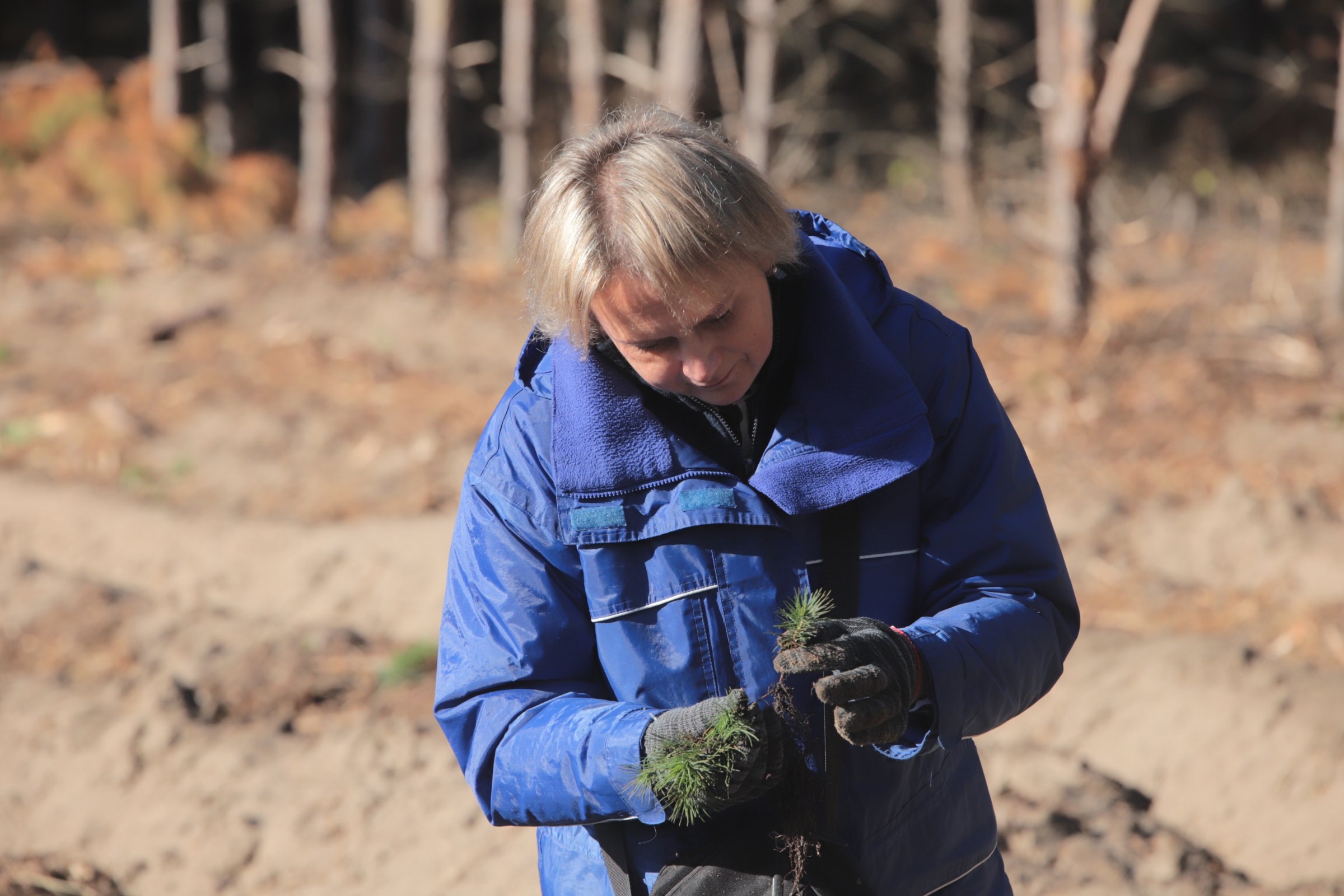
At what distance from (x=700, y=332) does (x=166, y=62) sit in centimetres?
1494

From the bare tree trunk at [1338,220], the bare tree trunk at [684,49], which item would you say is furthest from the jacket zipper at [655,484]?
the bare tree trunk at [1338,220]

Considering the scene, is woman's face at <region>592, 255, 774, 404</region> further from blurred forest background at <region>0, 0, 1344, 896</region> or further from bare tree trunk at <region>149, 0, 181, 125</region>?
bare tree trunk at <region>149, 0, 181, 125</region>

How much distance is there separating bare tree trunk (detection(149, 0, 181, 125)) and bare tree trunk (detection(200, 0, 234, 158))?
40cm

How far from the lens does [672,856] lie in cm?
198

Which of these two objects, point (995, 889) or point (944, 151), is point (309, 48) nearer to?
point (944, 151)

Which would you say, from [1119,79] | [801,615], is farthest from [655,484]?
[1119,79]

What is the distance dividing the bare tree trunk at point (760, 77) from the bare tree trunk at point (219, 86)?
272 inches

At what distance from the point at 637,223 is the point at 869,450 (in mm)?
517

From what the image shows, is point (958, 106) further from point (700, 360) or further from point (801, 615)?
point (801, 615)

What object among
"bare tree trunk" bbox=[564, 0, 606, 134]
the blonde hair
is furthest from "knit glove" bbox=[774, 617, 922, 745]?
"bare tree trunk" bbox=[564, 0, 606, 134]

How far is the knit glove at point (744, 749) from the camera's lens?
1.72 meters

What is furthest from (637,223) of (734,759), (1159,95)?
(1159,95)

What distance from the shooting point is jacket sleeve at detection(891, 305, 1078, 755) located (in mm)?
1853

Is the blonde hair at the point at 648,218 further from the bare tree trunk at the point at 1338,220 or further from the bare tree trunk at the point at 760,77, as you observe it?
the bare tree trunk at the point at 760,77
